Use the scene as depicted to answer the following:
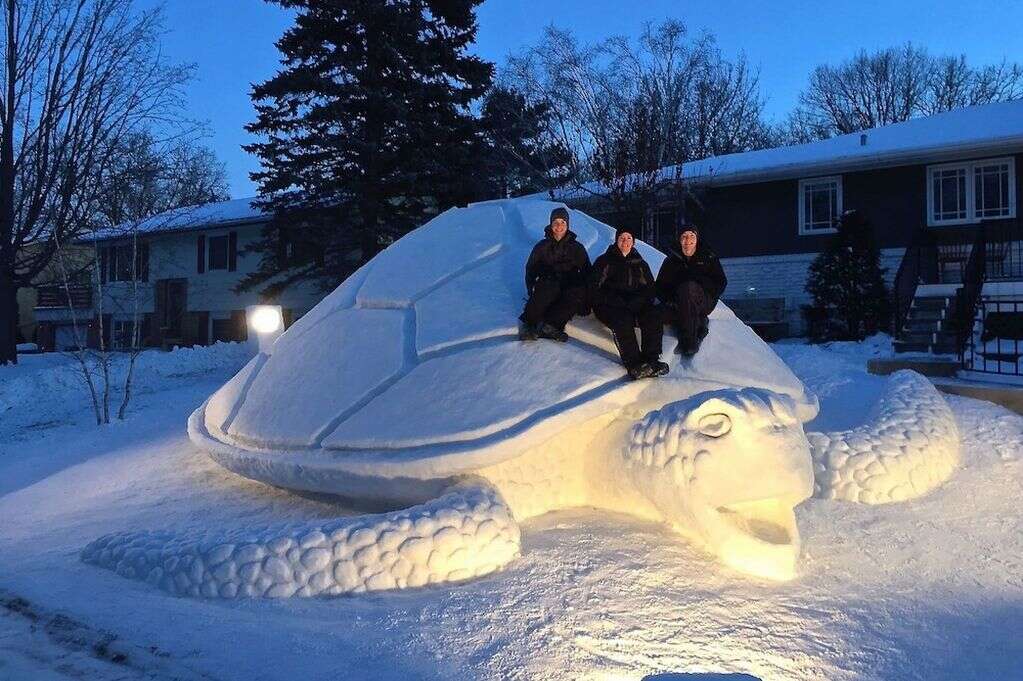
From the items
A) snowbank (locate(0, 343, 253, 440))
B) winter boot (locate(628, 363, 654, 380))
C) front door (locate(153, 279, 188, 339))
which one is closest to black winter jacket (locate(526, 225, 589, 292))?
winter boot (locate(628, 363, 654, 380))

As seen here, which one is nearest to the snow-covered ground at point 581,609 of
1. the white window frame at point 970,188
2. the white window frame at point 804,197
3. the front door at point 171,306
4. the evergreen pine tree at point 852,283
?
the evergreen pine tree at point 852,283

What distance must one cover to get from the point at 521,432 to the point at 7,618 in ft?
7.30

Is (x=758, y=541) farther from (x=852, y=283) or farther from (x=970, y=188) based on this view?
(x=970, y=188)

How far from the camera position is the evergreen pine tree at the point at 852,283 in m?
13.1

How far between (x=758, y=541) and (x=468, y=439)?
1.42 metres

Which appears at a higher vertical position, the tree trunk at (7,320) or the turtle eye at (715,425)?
the tree trunk at (7,320)

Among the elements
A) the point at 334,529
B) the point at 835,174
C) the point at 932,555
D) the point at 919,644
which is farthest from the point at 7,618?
the point at 835,174

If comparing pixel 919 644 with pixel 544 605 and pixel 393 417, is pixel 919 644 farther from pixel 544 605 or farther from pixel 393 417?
pixel 393 417

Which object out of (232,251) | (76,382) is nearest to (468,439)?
(76,382)

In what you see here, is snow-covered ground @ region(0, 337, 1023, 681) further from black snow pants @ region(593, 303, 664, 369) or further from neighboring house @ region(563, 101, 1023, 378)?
neighboring house @ region(563, 101, 1023, 378)

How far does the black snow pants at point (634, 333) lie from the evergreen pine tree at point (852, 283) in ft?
33.4

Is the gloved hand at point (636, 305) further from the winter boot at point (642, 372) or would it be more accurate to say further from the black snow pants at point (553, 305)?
the winter boot at point (642, 372)

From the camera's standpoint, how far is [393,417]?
156 inches

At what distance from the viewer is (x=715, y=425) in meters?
3.44
